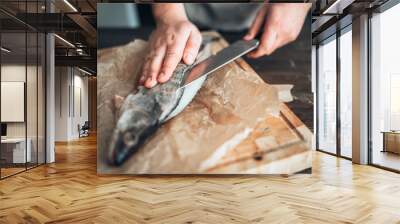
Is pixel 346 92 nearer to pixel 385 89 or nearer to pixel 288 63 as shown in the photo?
pixel 385 89

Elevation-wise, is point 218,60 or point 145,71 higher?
point 218,60

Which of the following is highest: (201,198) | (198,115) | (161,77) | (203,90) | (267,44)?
(267,44)

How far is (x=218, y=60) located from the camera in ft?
20.5

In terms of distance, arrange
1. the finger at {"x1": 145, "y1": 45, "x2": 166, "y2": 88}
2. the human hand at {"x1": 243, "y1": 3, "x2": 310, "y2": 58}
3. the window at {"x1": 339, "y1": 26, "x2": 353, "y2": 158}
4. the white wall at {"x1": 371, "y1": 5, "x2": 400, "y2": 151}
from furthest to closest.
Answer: the window at {"x1": 339, "y1": 26, "x2": 353, "y2": 158} → the white wall at {"x1": 371, "y1": 5, "x2": 400, "y2": 151} → the human hand at {"x1": 243, "y1": 3, "x2": 310, "y2": 58} → the finger at {"x1": 145, "y1": 45, "x2": 166, "y2": 88}

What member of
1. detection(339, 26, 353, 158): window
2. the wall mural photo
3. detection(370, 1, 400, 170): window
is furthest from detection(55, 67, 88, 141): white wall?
detection(370, 1, 400, 170): window

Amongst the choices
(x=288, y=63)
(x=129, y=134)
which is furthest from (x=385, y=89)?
(x=129, y=134)

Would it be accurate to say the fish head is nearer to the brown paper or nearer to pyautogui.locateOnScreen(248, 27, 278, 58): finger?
the brown paper

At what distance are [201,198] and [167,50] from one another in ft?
8.57

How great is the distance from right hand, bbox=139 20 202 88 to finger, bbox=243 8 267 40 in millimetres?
824

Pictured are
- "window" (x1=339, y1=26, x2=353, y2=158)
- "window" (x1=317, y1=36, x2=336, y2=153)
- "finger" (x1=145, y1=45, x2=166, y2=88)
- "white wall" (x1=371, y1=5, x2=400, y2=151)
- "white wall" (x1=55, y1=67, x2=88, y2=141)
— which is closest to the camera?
"finger" (x1=145, y1=45, x2=166, y2=88)

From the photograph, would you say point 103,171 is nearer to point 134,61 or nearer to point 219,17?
point 134,61

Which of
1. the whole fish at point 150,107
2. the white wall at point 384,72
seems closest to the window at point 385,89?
the white wall at point 384,72

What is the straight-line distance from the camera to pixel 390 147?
7719mm

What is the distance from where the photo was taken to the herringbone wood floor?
12.9 ft
